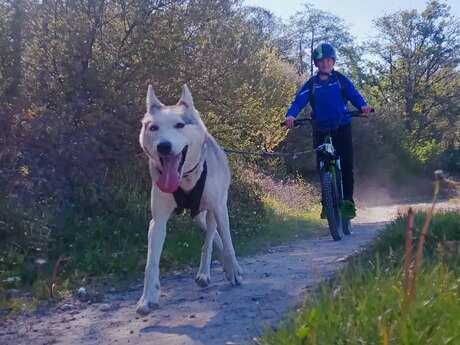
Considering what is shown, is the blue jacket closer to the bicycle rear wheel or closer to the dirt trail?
the bicycle rear wheel

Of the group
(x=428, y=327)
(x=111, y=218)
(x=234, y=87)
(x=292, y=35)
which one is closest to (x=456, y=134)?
(x=292, y=35)

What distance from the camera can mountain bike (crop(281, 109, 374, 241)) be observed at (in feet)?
23.6

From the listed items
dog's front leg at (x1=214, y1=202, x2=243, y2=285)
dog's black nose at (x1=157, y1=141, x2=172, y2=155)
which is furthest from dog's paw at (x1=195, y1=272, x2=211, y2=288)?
dog's black nose at (x1=157, y1=141, x2=172, y2=155)

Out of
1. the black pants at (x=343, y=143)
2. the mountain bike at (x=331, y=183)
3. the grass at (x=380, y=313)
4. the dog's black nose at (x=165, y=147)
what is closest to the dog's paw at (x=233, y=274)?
→ the dog's black nose at (x=165, y=147)

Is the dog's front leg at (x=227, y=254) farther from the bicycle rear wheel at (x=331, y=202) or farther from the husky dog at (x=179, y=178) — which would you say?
the bicycle rear wheel at (x=331, y=202)

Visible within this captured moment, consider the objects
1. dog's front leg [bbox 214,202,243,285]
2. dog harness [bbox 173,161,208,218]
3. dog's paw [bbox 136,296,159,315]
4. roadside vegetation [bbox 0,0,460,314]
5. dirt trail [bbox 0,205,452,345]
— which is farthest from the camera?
roadside vegetation [bbox 0,0,460,314]

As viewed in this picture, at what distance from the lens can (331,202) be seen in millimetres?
7215

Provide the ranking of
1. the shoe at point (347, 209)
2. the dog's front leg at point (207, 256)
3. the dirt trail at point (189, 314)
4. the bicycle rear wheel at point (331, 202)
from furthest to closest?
the shoe at point (347, 209) → the bicycle rear wheel at point (331, 202) → the dog's front leg at point (207, 256) → the dirt trail at point (189, 314)

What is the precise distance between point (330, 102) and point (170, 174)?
3.43m

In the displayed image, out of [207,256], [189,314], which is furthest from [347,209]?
[189,314]

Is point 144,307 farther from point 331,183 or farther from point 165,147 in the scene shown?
point 331,183

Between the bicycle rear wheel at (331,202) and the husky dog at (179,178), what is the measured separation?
2404 millimetres

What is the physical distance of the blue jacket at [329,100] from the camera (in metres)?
7.31

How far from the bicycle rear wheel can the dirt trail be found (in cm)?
143
